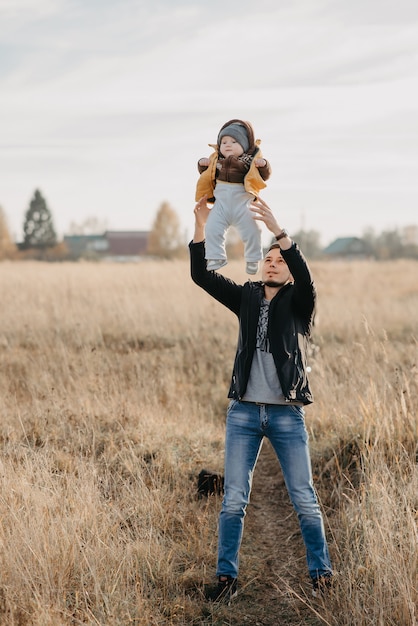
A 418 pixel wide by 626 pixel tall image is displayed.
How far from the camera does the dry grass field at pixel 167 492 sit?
3277mm

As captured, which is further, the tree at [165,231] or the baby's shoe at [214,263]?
the tree at [165,231]

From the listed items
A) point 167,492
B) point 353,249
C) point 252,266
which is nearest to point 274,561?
point 167,492

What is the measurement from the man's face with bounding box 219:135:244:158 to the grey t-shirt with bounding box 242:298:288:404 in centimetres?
80

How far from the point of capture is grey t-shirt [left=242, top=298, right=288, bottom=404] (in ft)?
11.1

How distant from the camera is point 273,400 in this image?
336 centimetres

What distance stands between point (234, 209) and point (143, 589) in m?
2.01

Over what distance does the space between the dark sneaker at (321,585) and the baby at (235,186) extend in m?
1.64

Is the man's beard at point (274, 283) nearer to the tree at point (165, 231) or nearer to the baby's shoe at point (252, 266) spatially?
the baby's shoe at point (252, 266)

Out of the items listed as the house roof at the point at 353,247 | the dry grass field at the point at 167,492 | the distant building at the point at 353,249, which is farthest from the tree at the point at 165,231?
the dry grass field at the point at 167,492

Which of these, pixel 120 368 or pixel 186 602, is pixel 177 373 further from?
pixel 186 602

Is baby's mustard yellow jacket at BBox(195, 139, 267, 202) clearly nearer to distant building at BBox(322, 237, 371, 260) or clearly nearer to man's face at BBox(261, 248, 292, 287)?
man's face at BBox(261, 248, 292, 287)

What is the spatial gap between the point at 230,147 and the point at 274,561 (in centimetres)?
254

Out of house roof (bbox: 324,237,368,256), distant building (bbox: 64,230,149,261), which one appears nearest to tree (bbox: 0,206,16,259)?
distant building (bbox: 64,230,149,261)

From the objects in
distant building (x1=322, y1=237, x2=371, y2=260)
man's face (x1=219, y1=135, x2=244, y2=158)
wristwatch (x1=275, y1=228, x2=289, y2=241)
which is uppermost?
distant building (x1=322, y1=237, x2=371, y2=260)
